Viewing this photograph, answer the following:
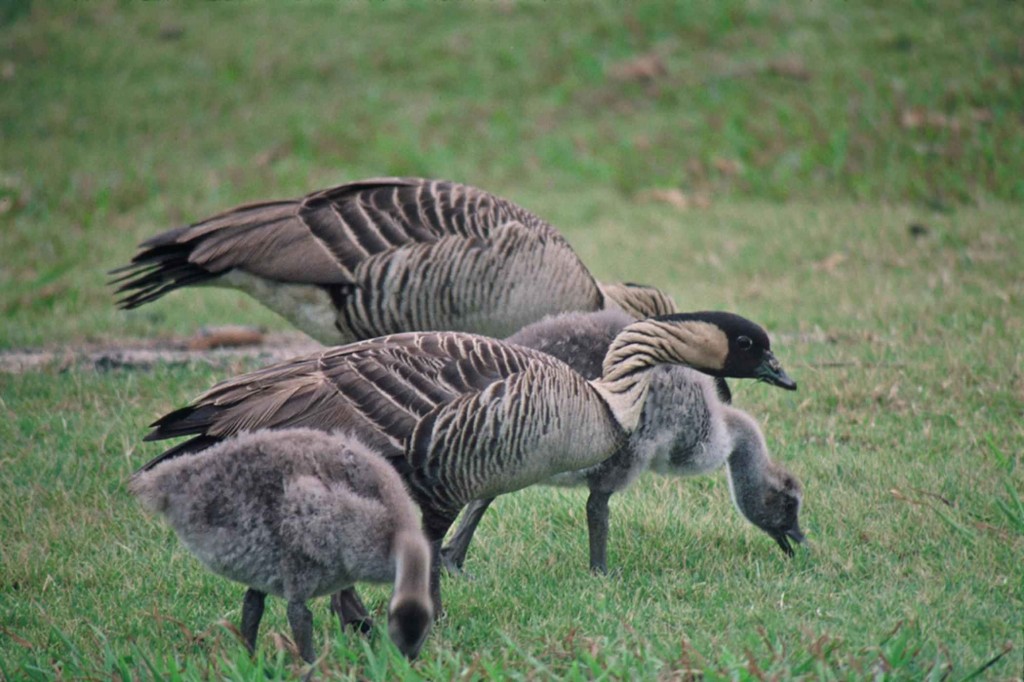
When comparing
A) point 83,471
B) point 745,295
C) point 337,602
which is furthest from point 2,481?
point 745,295

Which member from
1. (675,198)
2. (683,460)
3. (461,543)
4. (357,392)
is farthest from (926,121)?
(357,392)

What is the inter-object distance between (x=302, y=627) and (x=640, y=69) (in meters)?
12.6

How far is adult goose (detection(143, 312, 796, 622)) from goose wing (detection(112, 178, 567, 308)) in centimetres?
203

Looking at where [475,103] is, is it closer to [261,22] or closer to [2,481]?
[261,22]

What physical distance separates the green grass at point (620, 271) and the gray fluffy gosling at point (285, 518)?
0.33 metres

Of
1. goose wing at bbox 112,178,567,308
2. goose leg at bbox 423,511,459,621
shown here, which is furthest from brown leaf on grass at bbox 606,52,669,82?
goose leg at bbox 423,511,459,621

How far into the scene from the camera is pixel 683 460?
6062mm

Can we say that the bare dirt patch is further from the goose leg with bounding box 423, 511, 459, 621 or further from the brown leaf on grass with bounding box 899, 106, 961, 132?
the brown leaf on grass with bounding box 899, 106, 961, 132

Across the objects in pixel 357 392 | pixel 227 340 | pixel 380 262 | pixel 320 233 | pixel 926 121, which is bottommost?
pixel 926 121

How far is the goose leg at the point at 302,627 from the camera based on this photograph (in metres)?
4.59

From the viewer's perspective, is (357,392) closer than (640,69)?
Yes

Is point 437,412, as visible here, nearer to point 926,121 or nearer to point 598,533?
point 598,533

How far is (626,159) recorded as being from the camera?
14.6 metres

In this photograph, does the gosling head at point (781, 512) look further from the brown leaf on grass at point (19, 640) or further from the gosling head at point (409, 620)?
the brown leaf on grass at point (19, 640)
